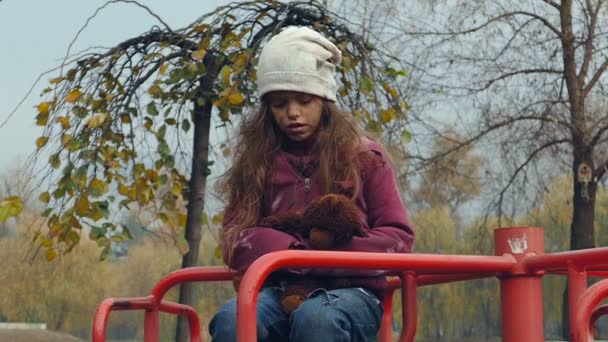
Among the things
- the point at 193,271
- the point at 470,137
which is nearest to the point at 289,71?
the point at 193,271

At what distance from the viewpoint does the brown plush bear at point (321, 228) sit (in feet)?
8.15

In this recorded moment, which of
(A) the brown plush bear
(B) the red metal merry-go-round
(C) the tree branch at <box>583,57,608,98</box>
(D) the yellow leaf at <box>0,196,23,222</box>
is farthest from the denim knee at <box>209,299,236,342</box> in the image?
(C) the tree branch at <box>583,57,608,98</box>

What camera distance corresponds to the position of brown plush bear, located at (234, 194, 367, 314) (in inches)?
97.8

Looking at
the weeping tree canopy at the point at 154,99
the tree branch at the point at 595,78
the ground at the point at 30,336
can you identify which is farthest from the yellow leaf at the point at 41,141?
the ground at the point at 30,336

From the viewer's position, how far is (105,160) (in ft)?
18.0

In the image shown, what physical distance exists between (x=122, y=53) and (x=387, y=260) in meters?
3.70

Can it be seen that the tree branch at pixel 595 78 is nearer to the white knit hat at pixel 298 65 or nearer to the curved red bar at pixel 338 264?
the white knit hat at pixel 298 65

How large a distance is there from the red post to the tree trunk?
3.37 meters

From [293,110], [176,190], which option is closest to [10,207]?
[176,190]

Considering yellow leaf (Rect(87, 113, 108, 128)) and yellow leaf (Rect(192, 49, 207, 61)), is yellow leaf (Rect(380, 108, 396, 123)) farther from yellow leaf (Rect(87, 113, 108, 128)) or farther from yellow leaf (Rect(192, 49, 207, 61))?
yellow leaf (Rect(87, 113, 108, 128))

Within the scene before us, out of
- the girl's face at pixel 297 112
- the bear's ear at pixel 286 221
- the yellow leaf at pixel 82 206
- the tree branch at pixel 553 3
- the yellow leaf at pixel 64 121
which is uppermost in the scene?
the tree branch at pixel 553 3

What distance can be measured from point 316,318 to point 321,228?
9.6 inches

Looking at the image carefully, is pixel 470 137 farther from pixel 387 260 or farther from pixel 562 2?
pixel 387 260

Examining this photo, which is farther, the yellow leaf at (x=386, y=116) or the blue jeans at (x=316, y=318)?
the yellow leaf at (x=386, y=116)
